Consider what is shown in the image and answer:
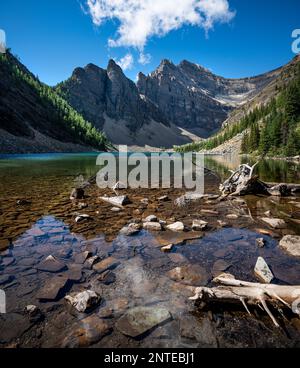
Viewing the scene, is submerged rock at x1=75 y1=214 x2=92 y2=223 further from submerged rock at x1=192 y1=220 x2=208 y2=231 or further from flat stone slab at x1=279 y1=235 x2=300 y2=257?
flat stone slab at x1=279 y1=235 x2=300 y2=257

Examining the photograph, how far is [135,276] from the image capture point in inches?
254

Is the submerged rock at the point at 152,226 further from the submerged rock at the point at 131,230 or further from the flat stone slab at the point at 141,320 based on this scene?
the flat stone slab at the point at 141,320

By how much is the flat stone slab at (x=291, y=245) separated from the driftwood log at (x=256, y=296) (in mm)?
3009

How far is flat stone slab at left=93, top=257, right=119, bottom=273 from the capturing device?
6.78 meters

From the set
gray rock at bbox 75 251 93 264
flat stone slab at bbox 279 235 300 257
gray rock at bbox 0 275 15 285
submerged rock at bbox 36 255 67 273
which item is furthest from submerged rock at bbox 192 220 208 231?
gray rock at bbox 0 275 15 285

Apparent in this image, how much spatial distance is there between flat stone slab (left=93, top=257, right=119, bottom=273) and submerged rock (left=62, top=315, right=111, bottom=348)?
1989 millimetres

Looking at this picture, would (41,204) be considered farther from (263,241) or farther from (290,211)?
(290,211)

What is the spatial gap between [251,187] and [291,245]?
1112 cm

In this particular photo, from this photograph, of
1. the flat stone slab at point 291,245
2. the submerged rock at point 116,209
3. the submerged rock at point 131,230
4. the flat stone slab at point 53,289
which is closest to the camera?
the flat stone slab at point 53,289

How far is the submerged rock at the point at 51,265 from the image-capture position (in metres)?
6.73

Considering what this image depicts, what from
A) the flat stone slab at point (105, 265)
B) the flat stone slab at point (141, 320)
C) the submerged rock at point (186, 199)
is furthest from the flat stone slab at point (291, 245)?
the submerged rock at point (186, 199)
